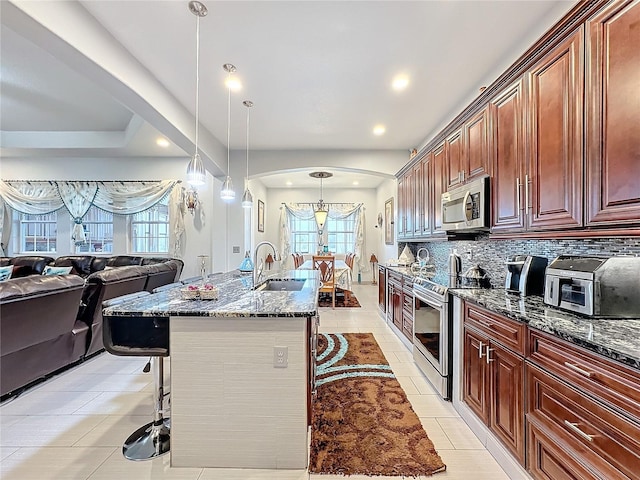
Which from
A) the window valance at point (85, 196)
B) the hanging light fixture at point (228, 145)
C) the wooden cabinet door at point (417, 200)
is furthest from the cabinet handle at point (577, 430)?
the window valance at point (85, 196)

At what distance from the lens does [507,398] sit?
1.59m

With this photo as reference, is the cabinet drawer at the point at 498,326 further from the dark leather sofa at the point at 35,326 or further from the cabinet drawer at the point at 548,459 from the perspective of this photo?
the dark leather sofa at the point at 35,326

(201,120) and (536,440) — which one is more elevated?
(201,120)

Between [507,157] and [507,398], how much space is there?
157 cm

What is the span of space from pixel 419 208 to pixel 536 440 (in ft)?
9.43

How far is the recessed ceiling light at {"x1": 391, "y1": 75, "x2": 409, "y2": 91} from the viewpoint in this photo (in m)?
2.91

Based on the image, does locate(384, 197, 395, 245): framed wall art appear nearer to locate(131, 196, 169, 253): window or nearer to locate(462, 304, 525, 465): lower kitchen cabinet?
locate(462, 304, 525, 465): lower kitchen cabinet

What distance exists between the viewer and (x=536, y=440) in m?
1.37

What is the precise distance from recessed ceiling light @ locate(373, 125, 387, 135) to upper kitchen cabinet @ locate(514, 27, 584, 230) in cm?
246

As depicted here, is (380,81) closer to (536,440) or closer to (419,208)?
(419,208)

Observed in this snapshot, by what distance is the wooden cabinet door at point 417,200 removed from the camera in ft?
12.6

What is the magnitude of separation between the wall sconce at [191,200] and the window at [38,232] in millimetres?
2920

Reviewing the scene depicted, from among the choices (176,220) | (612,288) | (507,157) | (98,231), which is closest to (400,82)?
(507,157)

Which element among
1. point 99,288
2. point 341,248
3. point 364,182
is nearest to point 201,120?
point 99,288
